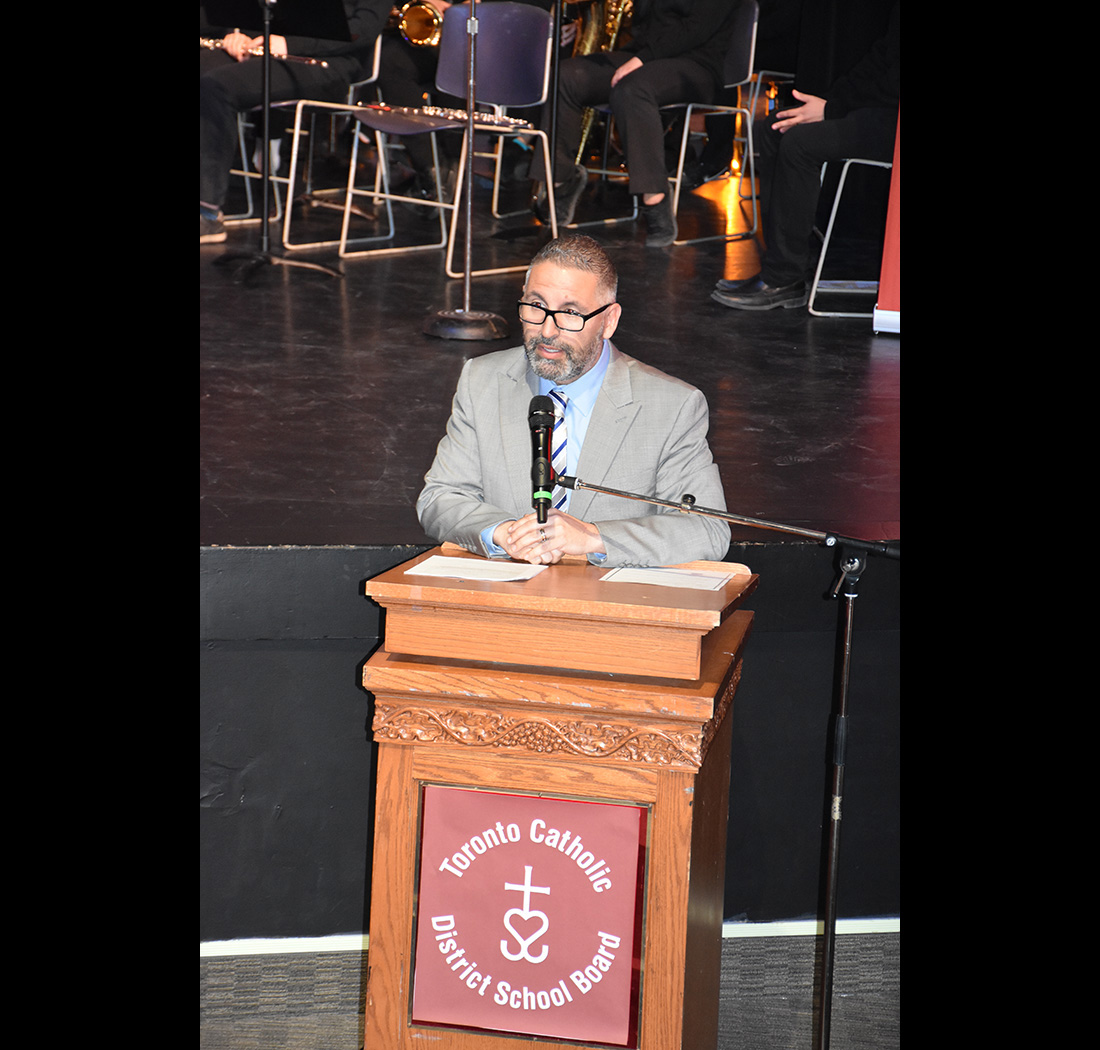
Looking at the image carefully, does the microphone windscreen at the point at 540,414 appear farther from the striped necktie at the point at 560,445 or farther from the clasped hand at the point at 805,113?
the clasped hand at the point at 805,113

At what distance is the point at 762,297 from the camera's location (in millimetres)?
5719

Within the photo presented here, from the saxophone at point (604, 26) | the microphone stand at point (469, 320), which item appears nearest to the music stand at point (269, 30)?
the microphone stand at point (469, 320)

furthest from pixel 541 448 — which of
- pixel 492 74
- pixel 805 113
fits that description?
pixel 492 74

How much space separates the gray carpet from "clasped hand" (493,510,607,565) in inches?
45.8

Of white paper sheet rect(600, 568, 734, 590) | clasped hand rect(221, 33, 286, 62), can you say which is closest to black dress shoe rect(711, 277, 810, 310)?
clasped hand rect(221, 33, 286, 62)

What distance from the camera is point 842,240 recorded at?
8.15 metres

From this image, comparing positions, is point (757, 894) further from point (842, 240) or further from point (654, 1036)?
point (842, 240)

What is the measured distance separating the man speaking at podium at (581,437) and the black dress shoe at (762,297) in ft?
10.8

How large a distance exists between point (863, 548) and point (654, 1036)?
0.85 meters

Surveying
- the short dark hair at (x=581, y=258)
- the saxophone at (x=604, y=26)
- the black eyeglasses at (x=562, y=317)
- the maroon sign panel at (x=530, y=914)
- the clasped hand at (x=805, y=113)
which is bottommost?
the maroon sign panel at (x=530, y=914)

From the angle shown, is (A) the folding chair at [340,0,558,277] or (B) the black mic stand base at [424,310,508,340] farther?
(A) the folding chair at [340,0,558,277]

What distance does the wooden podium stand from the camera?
201 cm

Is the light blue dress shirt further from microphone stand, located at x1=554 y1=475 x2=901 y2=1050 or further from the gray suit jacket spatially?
microphone stand, located at x1=554 y1=475 x2=901 y2=1050

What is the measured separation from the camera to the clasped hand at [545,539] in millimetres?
2250
